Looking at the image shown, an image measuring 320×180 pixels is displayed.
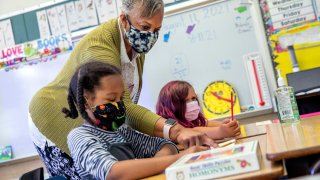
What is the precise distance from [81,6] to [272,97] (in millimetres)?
1602

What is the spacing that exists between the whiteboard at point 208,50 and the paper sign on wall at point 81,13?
0.61 metres

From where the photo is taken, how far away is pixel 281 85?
61.1 inches

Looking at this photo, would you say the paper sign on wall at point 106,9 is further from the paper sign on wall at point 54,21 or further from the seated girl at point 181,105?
the seated girl at point 181,105

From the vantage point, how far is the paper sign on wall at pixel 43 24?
320 centimetres

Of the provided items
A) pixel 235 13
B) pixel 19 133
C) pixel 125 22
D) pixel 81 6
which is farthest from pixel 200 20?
pixel 19 133

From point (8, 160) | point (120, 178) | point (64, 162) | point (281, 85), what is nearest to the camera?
point (120, 178)

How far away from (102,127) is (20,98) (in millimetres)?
2171

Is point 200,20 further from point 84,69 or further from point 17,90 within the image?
point 84,69

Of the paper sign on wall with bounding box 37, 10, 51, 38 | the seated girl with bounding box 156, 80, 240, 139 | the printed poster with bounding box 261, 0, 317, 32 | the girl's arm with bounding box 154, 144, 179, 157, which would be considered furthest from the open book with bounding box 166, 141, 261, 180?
the paper sign on wall with bounding box 37, 10, 51, 38

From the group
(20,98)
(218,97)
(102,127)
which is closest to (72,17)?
(20,98)

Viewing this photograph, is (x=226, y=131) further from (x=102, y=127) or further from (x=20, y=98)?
(x=20, y=98)

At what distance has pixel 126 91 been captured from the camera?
1.29 meters

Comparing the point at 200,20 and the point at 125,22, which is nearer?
the point at 125,22

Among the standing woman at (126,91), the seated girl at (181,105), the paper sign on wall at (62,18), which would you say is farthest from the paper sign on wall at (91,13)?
the standing woman at (126,91)
